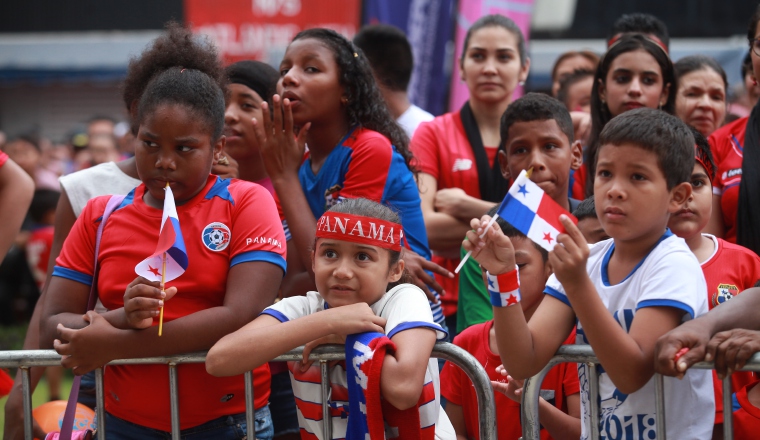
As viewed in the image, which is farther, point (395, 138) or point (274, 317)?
point (395, 138)

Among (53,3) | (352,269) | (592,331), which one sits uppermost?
(53,3)

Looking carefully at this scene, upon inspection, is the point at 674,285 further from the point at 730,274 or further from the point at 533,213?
the point at 730,274

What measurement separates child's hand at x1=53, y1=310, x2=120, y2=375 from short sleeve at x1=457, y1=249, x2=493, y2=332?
64.9 inches

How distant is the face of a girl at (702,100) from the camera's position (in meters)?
5.14

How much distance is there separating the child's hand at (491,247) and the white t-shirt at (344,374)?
384 mm

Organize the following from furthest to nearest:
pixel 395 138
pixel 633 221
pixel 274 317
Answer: pixel 395 138
pixel 274 317
pixel 633 221

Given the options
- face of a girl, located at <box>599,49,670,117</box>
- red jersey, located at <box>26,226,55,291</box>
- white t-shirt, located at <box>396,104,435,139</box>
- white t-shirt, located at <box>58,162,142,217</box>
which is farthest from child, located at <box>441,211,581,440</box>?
red jersey, located at <box>26,226,55,291</box>

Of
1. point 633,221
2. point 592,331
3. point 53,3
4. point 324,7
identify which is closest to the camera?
point 592,331

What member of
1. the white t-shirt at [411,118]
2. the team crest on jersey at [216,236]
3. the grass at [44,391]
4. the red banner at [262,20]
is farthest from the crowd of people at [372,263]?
the red banner at [262,20]

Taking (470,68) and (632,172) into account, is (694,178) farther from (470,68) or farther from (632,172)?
(470,68)

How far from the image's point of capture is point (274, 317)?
3.09m

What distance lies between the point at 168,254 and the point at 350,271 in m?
0.63

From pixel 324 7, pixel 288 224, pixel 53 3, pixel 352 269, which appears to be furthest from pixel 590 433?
pixel 53 3

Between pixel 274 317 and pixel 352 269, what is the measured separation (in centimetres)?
32
